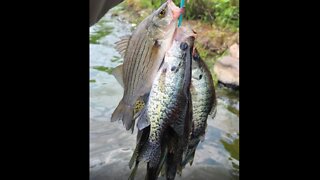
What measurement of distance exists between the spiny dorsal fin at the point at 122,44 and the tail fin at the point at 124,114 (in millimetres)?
166

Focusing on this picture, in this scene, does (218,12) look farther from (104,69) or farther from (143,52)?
(104,69)

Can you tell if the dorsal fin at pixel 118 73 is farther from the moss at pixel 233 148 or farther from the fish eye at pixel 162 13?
the moss at pixel 233 148

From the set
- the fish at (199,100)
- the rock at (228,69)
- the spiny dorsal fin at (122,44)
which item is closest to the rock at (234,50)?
the rock at (228,69)

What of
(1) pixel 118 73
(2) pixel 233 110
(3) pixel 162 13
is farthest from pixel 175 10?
(2) pixel 233 110

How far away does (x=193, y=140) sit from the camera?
1.56 meters

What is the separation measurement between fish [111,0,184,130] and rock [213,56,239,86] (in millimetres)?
225

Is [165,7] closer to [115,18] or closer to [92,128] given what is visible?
[115,18]

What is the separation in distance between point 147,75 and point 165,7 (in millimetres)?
228

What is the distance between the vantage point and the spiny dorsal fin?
1534mm

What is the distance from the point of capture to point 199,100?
1.55m

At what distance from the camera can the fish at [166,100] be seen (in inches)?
58.7

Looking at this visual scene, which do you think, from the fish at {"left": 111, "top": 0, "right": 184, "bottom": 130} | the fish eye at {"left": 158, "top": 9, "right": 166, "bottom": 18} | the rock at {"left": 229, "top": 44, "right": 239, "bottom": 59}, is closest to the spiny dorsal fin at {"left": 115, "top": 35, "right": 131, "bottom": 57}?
the fish at {"left": 111, "top": 0, "right": 184, "bottom": 130}
